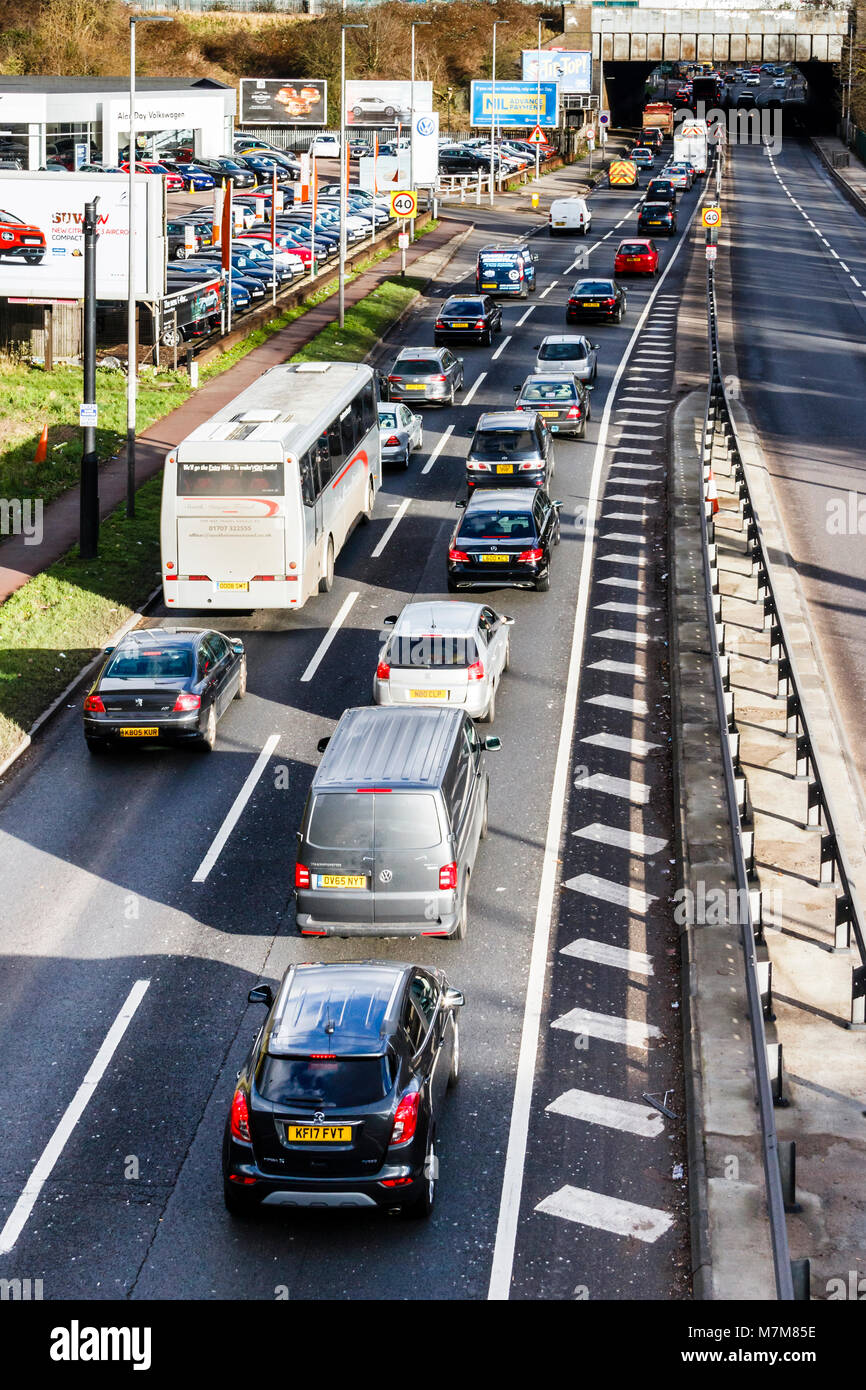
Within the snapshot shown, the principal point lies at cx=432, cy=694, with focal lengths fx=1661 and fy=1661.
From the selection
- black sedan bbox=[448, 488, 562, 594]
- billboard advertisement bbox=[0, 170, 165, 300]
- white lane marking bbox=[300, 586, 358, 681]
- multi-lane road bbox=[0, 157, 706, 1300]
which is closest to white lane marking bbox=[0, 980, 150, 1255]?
multi-lane road bbox=[0, 157, 706, 1300]

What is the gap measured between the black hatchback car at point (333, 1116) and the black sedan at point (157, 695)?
941 centimetres

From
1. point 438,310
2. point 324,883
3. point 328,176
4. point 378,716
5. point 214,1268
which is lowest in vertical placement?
point 214,1268

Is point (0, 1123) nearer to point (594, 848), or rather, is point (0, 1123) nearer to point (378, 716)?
point (378, 716)

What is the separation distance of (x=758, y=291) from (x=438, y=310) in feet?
42.7

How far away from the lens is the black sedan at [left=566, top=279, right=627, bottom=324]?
5394 cm

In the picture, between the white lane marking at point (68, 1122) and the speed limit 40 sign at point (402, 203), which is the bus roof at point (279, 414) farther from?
the speed limit 40 sign at point (402, 203)

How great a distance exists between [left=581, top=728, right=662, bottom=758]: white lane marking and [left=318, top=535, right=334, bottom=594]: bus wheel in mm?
7970

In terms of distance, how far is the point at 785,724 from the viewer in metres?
22.8

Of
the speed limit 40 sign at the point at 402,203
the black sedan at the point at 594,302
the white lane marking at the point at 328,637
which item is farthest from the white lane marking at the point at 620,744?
the speed limit 40 sign at the point at 402,203

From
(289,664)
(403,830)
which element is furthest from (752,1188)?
(289,664)

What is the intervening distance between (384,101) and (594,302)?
4086 centimetres

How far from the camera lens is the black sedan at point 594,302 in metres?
53.9

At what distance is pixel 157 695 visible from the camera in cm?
2184

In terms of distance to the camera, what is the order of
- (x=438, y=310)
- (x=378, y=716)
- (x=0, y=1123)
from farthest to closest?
(x=438, y=310) < (x=378, y=716) < (x=0, y=1123)
